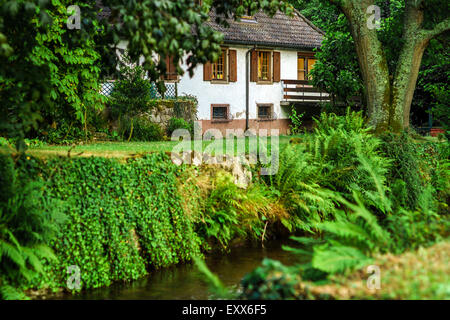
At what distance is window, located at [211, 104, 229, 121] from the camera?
29.4m

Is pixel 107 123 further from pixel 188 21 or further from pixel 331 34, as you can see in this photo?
pixel 188 21

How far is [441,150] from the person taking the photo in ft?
50.7

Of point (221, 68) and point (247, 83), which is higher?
point (221, 68)

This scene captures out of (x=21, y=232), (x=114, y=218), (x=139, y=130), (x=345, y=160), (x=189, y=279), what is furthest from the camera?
(x=139, y=130)

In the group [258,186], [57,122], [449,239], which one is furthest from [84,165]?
[57,122]

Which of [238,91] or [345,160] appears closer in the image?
[345,160]

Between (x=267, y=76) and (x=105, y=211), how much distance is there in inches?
945

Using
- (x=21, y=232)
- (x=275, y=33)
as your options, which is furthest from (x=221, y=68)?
(x=21, y=232)

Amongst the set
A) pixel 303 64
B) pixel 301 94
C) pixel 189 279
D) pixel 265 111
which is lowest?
pixel 189 279

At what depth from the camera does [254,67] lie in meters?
30.6

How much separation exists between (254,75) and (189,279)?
2307 centimetres

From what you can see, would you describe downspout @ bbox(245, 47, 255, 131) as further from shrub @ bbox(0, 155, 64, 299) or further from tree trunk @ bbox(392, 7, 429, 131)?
shrub @ bbox(0, 155, 64, 299)

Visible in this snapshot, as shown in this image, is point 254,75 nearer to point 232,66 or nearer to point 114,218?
point 232,66

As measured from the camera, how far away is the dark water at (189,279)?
7.79 metres
